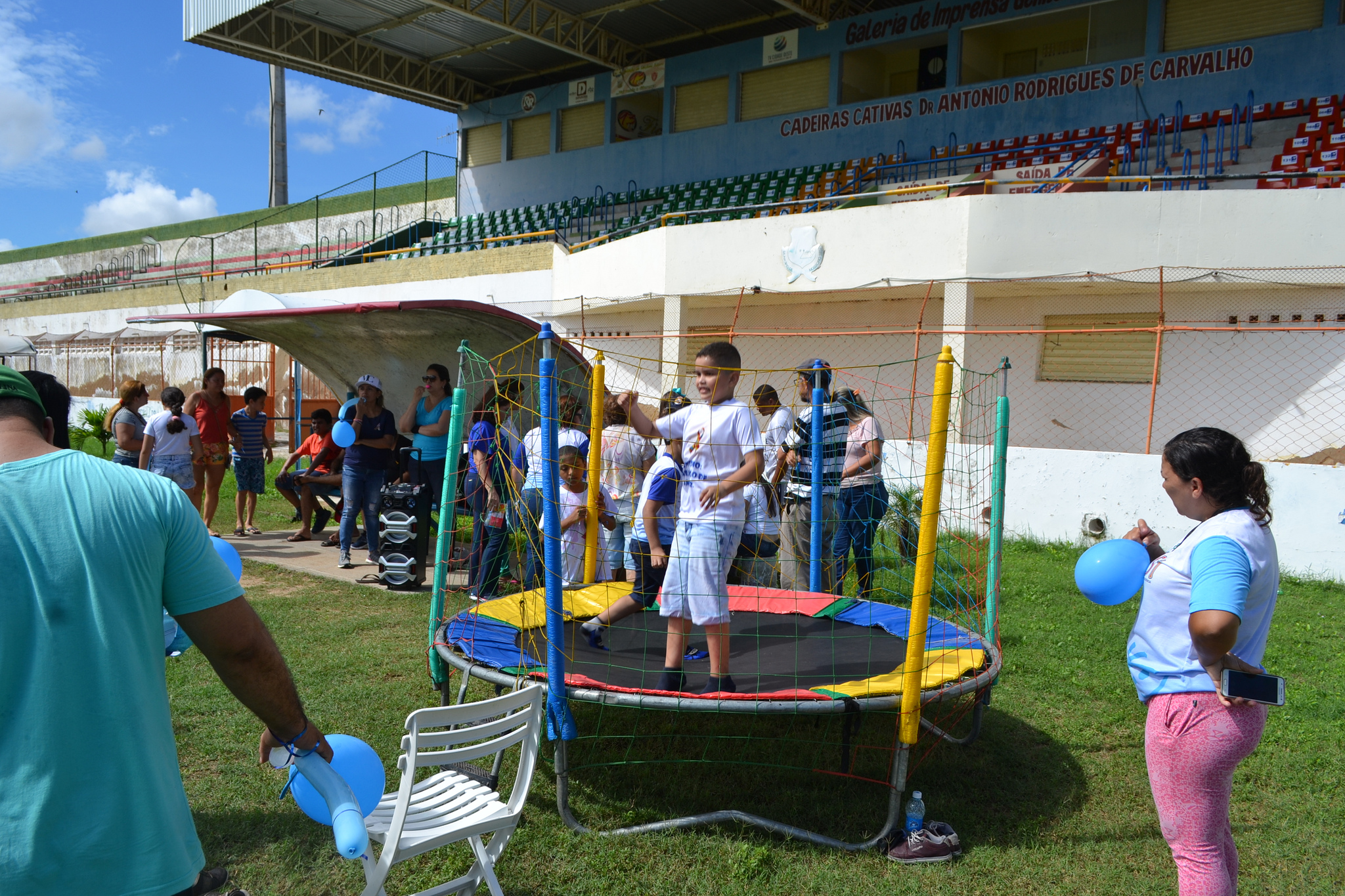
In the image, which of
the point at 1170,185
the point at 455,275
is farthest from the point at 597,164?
the point at 1170,185

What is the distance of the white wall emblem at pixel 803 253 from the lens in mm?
12273

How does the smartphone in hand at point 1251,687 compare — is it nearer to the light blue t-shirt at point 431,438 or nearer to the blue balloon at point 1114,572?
the blue balloon at point 1114,572

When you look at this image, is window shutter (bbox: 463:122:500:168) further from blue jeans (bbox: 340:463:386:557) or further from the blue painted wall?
blue jeans (bbox: 340:463:386:557)

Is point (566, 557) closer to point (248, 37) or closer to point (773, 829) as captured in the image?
point (773, 829)

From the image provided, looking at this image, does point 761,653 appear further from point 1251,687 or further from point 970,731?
point 1251,687

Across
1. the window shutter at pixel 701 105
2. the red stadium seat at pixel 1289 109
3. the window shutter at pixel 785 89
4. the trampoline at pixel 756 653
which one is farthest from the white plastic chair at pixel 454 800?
the window shutter at pixel 701 105

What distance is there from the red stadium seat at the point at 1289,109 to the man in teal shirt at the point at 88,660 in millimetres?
15856

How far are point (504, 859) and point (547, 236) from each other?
53.5 ft

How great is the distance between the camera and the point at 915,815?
12.0 ft

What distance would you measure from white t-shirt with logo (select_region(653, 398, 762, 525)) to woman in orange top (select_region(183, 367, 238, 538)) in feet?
23.1

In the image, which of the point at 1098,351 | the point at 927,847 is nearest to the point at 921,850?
the point at 927,847

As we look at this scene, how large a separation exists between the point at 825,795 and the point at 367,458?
219 inches

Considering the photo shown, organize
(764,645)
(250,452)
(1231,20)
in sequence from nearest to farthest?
(764,645) → (250,452) → (1231,20)

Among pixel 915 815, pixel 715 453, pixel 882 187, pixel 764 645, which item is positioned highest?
pixel 882 187
